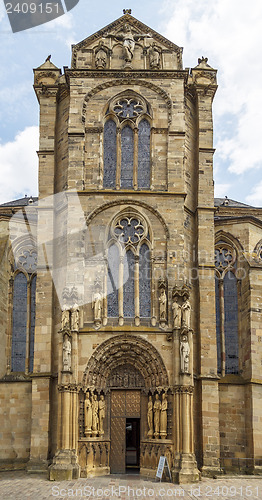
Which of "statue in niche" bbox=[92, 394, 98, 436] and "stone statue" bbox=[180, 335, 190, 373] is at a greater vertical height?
"stone statue" bbox=[180, 335, 190, 373]

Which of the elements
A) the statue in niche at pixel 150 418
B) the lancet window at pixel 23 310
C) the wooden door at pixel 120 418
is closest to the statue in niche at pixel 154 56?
the lancet window at pixel 23 310

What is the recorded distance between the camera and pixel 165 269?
80.0 feet

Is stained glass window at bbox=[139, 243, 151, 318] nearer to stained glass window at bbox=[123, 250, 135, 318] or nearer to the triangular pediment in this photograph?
stained glass window at bbox=[123, 250, 135, 318]

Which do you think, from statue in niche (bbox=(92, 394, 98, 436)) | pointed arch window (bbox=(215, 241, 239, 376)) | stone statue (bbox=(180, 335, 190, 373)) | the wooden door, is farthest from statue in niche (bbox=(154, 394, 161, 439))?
pointed arch window (bbox=(215, 241, 239, 376))

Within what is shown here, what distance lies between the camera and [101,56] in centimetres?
2700

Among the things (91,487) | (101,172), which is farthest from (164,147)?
(91,487)

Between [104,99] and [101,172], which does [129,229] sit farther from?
[104,99]

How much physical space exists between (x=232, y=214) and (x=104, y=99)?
9.27 m

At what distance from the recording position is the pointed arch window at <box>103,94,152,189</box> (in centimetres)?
2594

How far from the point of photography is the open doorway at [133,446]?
2473 cm

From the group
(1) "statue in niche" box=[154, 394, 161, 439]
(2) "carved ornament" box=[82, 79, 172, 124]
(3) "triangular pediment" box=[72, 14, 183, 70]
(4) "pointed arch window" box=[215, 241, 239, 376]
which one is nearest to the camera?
(1) "statue in niche" box=[154, 394, 161, 439]

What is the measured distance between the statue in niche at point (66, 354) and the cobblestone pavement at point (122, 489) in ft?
12.3

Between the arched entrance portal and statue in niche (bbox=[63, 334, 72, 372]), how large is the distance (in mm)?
802

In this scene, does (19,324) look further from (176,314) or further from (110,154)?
(110,154)
